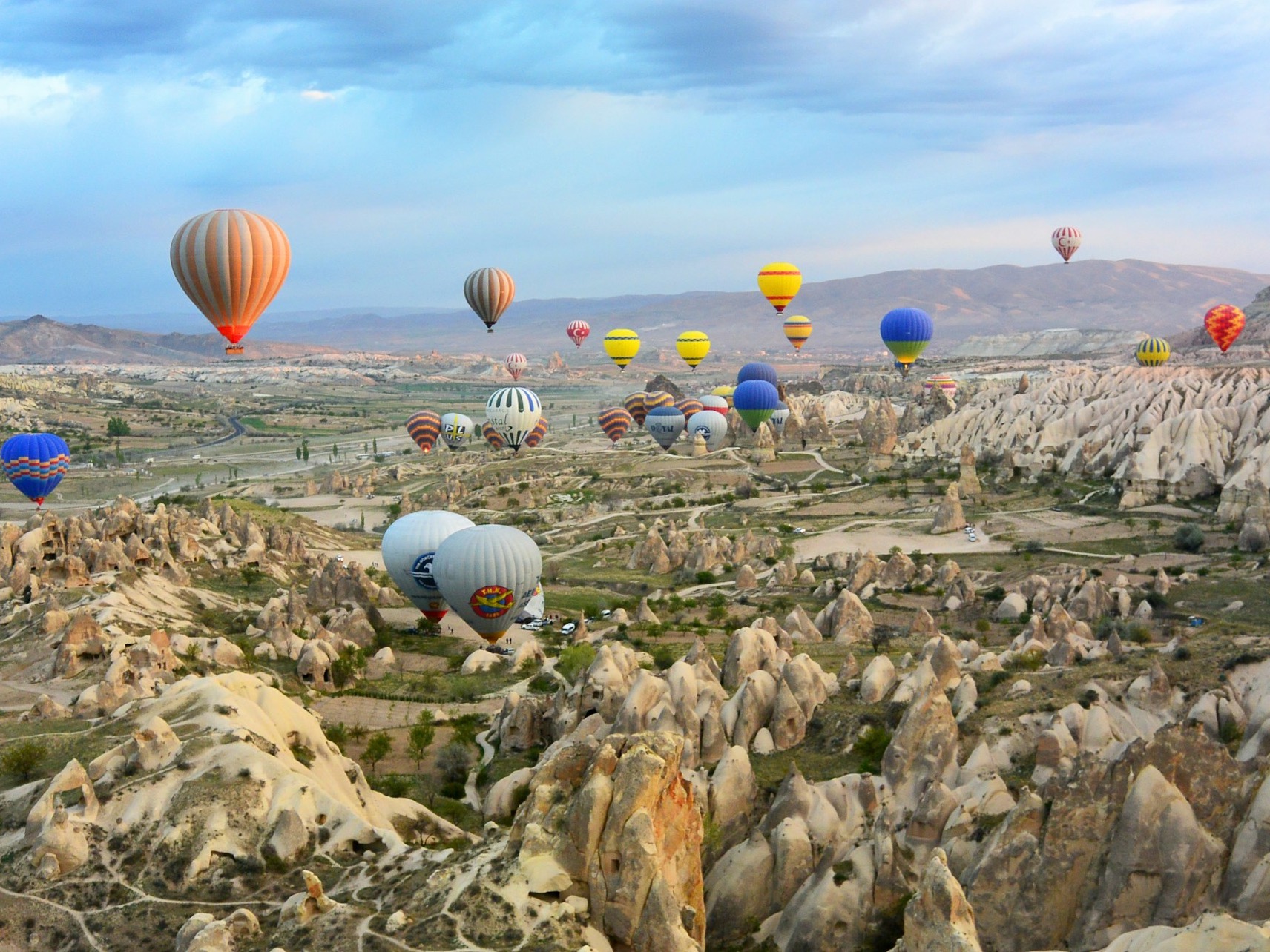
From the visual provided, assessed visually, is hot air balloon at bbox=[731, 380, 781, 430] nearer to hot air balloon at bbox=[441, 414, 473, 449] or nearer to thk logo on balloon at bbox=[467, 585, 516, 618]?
Result: hot air balloon at bbox=[441, 414, 473, 449]

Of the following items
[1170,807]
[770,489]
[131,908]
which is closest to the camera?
[1170,807]

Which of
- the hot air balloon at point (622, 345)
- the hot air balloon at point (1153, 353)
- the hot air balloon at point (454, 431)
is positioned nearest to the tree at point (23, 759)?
the hot air balloon at point (454, 431)

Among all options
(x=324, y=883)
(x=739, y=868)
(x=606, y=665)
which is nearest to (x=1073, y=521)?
(x=606, y=665)

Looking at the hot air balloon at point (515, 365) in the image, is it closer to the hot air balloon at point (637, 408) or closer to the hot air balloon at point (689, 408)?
the hot air balloon at point (637, 408)

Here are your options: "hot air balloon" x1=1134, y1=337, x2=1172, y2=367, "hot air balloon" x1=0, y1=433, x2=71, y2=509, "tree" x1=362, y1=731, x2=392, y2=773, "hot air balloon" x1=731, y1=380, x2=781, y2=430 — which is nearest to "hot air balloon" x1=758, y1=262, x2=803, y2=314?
"hot air balloon" x1=731, y1=380, x2=781, y2=430

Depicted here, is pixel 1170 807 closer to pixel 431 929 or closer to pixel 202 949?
pixel 431 929

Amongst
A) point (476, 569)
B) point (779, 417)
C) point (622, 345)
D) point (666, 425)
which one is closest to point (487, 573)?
point (476, 569)

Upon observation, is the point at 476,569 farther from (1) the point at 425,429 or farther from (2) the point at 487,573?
(1) the point at 425,429
